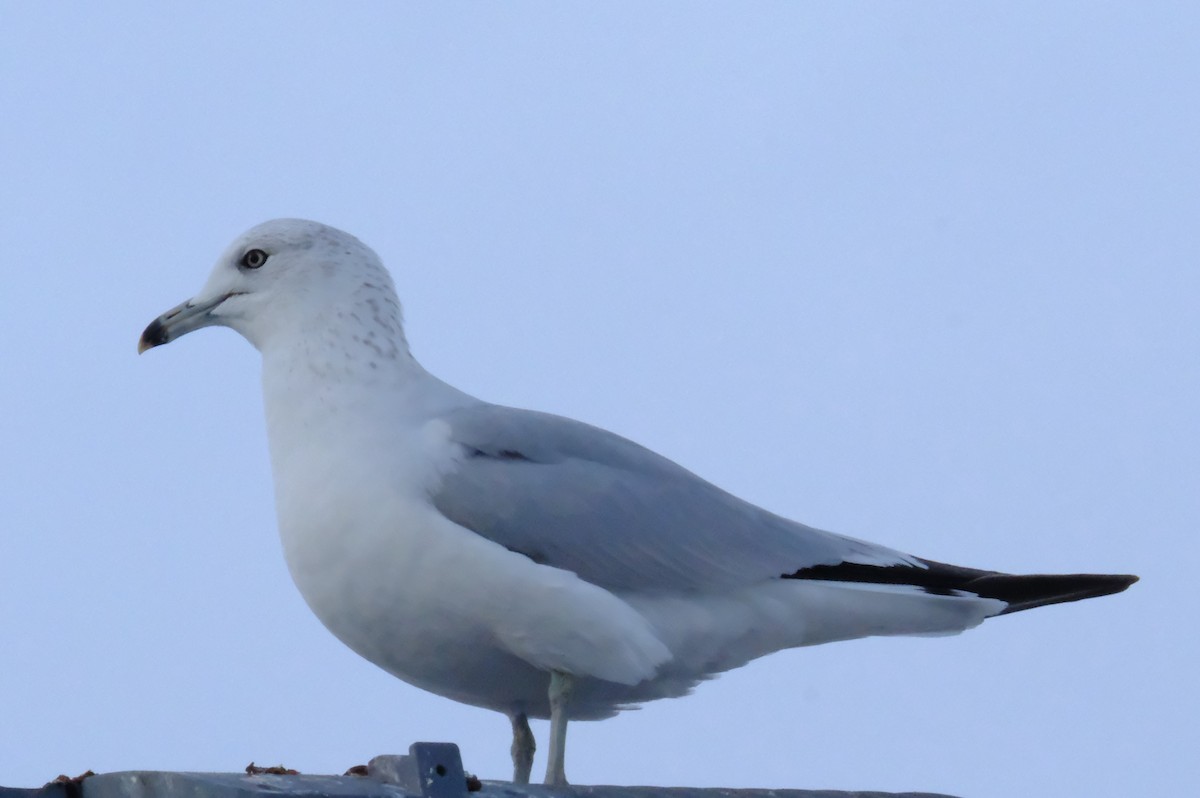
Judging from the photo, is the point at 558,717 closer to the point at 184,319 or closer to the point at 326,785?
the point at 326,785

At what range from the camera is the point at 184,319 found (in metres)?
5.31

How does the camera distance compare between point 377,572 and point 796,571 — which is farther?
point 796,571

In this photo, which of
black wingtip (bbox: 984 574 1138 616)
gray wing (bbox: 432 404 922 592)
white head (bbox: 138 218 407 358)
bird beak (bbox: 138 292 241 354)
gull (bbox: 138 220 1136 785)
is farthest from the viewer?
bird beak (bbox: 138 292 241 354)

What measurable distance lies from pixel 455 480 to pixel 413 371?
0.61 m

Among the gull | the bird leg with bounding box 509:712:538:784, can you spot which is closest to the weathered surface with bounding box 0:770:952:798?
the gull

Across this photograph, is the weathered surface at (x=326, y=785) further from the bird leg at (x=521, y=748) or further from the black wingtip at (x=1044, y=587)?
the black wingtip at (x=1044, y=587)

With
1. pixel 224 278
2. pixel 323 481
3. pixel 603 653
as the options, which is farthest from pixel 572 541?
pixel 224 278

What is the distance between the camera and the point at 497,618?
4.44 m

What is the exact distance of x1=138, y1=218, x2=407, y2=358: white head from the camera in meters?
5.15

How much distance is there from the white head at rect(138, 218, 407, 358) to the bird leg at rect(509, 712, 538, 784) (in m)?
1.17

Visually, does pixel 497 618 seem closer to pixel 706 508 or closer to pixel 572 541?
pixel 572 541

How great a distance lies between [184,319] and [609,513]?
1548 mm

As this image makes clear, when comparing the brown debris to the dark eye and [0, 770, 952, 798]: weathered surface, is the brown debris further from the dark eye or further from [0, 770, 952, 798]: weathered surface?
the dark eye

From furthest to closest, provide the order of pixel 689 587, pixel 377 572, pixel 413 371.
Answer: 1. pixel 413 371
2. pixel 689 587
3. pixel 377 572
